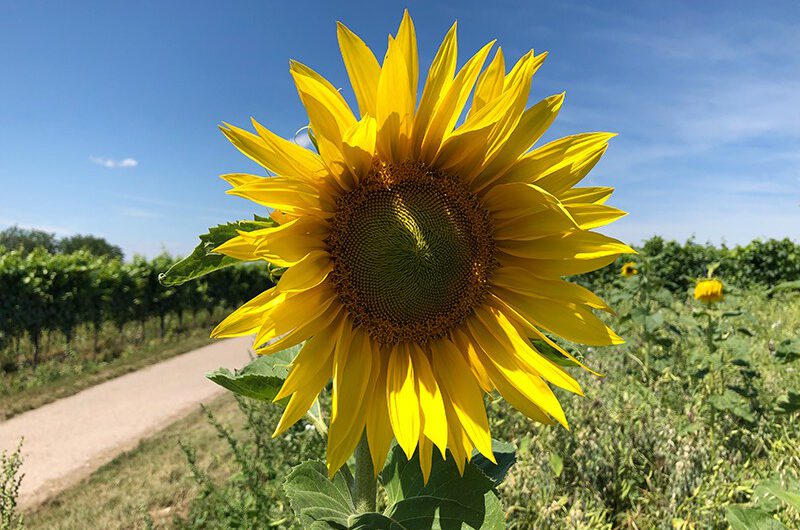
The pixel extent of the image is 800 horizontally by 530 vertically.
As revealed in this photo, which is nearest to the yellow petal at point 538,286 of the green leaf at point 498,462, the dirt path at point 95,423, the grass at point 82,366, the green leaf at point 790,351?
the green leaf at point 498,462

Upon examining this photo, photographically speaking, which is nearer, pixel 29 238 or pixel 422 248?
pixel 422 248

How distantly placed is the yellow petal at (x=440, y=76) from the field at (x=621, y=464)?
1.05 m

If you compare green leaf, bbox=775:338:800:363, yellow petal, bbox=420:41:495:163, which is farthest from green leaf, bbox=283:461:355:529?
green leaf, bbox=775:338:800:363

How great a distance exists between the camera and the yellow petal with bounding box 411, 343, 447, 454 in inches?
43.6

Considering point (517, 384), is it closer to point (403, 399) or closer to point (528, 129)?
point (403, 399)

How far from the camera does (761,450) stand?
13.1ft

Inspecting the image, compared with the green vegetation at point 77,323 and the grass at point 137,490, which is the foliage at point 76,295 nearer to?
the green vegetation at point 77,323

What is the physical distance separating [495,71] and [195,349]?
15.0 meters

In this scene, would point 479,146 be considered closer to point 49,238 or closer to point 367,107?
point 367,107

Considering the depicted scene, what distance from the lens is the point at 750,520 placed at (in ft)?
6.31

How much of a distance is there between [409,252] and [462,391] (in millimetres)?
359

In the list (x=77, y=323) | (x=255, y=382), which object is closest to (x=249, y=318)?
(x=255, y=382)

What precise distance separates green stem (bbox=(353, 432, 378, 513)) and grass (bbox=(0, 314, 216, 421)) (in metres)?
9.76

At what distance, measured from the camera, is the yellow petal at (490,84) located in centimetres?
110
